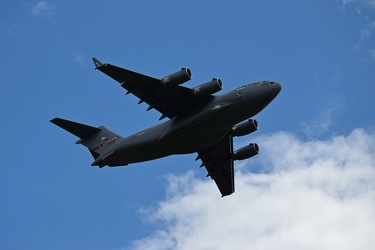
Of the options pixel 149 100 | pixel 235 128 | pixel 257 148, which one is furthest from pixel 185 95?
pixel 257 148

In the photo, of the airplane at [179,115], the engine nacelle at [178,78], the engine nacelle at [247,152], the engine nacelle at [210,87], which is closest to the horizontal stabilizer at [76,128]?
the airplane at [179,115]

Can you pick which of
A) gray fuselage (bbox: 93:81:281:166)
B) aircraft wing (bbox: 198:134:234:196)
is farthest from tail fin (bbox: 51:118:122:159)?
aircraft wing (bbox: 198:134:234:196)

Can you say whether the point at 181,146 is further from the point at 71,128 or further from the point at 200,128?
the point at 71,128

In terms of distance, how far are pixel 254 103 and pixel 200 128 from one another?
3163 millimetres

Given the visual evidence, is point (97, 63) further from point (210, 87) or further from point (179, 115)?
point (210, 87)

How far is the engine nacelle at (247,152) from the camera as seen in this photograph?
125 feet

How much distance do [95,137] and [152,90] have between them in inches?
255

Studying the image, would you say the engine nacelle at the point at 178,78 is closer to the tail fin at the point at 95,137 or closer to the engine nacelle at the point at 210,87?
the engine nacelle at the point at 210,87

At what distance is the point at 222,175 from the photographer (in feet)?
129

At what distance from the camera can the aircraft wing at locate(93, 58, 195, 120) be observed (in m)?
31.6

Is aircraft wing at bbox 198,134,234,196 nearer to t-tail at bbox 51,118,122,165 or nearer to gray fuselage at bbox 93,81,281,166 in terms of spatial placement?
gray fuselage at bbox 93,81,281,166

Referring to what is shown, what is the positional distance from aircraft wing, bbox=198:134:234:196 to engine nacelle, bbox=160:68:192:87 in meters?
6.83

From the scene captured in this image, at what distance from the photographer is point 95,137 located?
3753cm

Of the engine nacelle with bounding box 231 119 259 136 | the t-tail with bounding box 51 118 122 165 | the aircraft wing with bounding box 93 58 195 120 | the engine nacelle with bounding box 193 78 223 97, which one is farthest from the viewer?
the t-tail with bounding box 51 118 122 165
